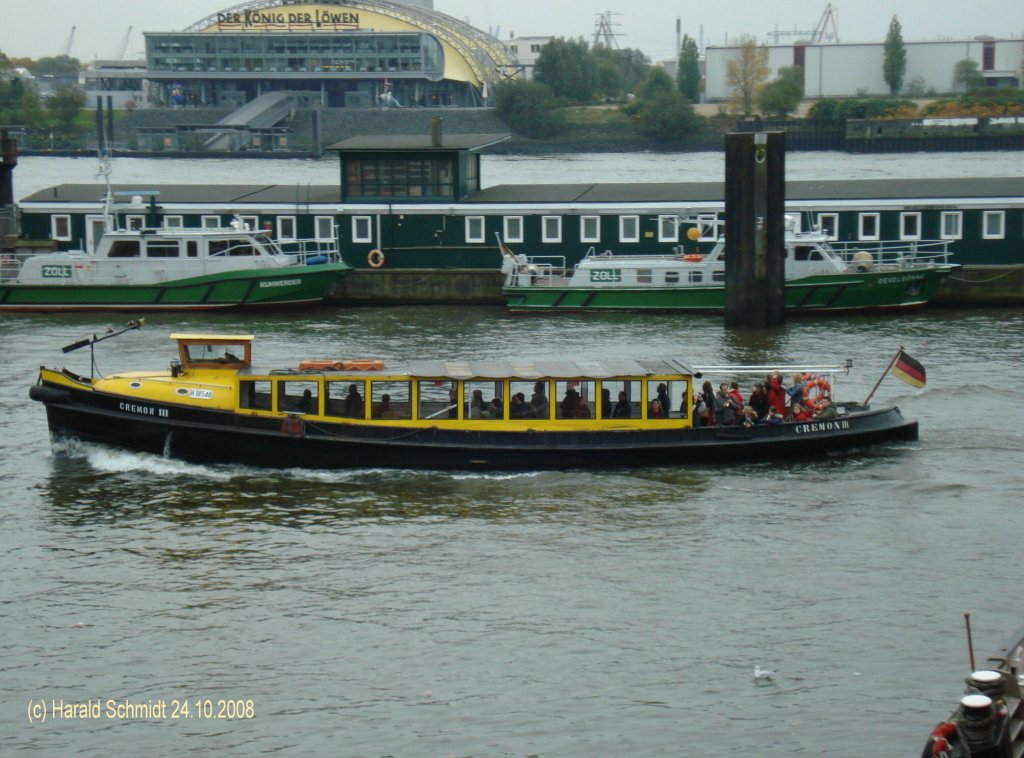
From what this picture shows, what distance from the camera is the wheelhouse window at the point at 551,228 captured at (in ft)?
175

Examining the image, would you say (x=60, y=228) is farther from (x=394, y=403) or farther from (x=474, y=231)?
(x=394, y=403)

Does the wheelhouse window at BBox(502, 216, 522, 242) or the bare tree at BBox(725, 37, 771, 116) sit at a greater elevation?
the bare tree at BBox(725, 37, 771, 116)

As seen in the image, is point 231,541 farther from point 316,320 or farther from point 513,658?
point 316,320

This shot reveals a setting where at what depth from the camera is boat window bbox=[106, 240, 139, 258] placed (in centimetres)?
5094

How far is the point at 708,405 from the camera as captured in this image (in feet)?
93.5

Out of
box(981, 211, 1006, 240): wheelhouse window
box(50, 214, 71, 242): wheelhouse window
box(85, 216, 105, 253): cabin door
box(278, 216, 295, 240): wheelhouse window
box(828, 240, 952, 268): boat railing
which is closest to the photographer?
box(828, 240, 952, 268): boat railing

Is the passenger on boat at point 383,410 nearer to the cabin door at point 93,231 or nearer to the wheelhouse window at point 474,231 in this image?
the wheelhouse window at point 474,231

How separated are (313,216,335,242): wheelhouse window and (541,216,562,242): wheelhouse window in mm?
7581

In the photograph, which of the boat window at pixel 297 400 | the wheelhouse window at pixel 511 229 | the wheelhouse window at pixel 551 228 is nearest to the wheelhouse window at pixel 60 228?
the wheelhouse window at pixel 511 229

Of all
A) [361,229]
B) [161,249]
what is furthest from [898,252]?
[161,249]

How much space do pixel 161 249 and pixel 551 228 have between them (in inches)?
529

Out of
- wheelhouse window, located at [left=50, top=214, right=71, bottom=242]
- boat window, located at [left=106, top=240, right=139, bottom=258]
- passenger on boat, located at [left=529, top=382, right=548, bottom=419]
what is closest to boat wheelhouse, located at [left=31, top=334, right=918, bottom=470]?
passenger on boat, located at [left=529, top=382, right=548, bottom=419]

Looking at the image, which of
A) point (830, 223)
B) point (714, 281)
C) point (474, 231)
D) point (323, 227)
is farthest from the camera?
point (323, 227)

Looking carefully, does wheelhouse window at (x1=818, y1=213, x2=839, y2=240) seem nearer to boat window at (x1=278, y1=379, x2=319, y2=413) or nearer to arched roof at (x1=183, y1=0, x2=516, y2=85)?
boat window at (x1=278, y1=379, x2=319, y2=413)
